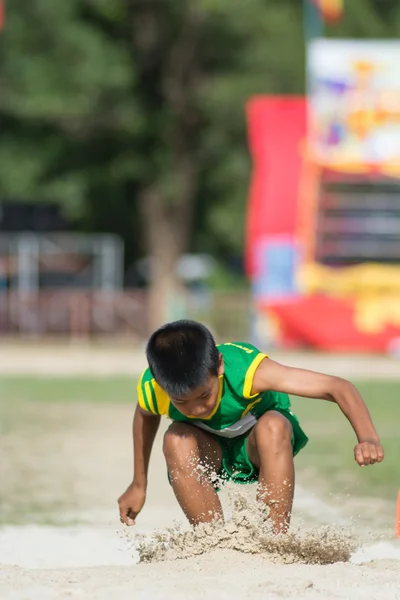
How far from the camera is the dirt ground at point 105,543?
13.7 feet

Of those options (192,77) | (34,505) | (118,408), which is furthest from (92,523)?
(192,77)

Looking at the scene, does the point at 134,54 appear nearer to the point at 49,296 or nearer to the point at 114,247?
the point at 114,247

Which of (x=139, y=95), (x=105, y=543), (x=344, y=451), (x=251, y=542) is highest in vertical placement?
(x=139, y=95)

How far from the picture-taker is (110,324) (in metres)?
26.3

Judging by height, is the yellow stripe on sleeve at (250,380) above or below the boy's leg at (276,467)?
above

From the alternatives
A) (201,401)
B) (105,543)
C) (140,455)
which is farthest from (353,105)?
(201,401)

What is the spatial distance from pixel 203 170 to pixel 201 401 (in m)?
30.8

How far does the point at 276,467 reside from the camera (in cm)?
476

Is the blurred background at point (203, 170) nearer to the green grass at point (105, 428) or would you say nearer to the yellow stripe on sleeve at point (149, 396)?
the green grass at point (105, 428)

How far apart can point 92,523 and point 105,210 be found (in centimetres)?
2848

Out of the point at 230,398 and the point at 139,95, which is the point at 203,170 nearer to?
the point at 139,95

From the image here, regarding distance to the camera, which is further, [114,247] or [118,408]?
[114,247]

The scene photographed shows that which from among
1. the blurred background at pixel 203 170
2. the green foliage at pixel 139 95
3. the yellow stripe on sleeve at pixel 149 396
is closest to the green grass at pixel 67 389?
the blurred background at pixel 203 170

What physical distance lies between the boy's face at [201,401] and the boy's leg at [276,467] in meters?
0.25
